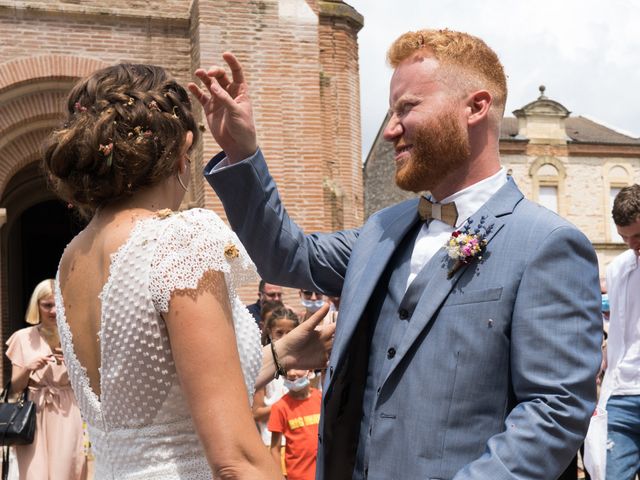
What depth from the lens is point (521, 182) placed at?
42.4 m

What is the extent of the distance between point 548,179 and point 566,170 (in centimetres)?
101

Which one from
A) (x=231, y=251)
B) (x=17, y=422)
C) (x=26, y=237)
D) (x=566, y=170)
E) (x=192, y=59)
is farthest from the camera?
(x=566, y=170)

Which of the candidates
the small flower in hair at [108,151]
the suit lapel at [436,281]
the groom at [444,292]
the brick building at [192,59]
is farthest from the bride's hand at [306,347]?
the brick building at [192,59]

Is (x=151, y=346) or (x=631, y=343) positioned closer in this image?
(x=151, y=346)

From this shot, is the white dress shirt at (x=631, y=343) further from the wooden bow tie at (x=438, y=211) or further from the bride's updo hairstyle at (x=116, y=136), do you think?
the bride's updo hairstyle at (x=116, y=136)

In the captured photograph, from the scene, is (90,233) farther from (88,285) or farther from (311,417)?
(311,417)

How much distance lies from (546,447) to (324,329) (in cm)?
120

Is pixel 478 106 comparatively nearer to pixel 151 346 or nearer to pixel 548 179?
pixel 151 346

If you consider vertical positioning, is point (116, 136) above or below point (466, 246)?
above

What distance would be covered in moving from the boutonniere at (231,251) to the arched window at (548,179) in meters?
41.4

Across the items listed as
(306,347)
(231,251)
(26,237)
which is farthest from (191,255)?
(26,237)

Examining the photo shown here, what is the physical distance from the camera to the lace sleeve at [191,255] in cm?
235

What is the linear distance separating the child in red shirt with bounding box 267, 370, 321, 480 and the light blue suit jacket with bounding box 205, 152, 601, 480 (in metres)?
3.78

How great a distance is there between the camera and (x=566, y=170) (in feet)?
141
